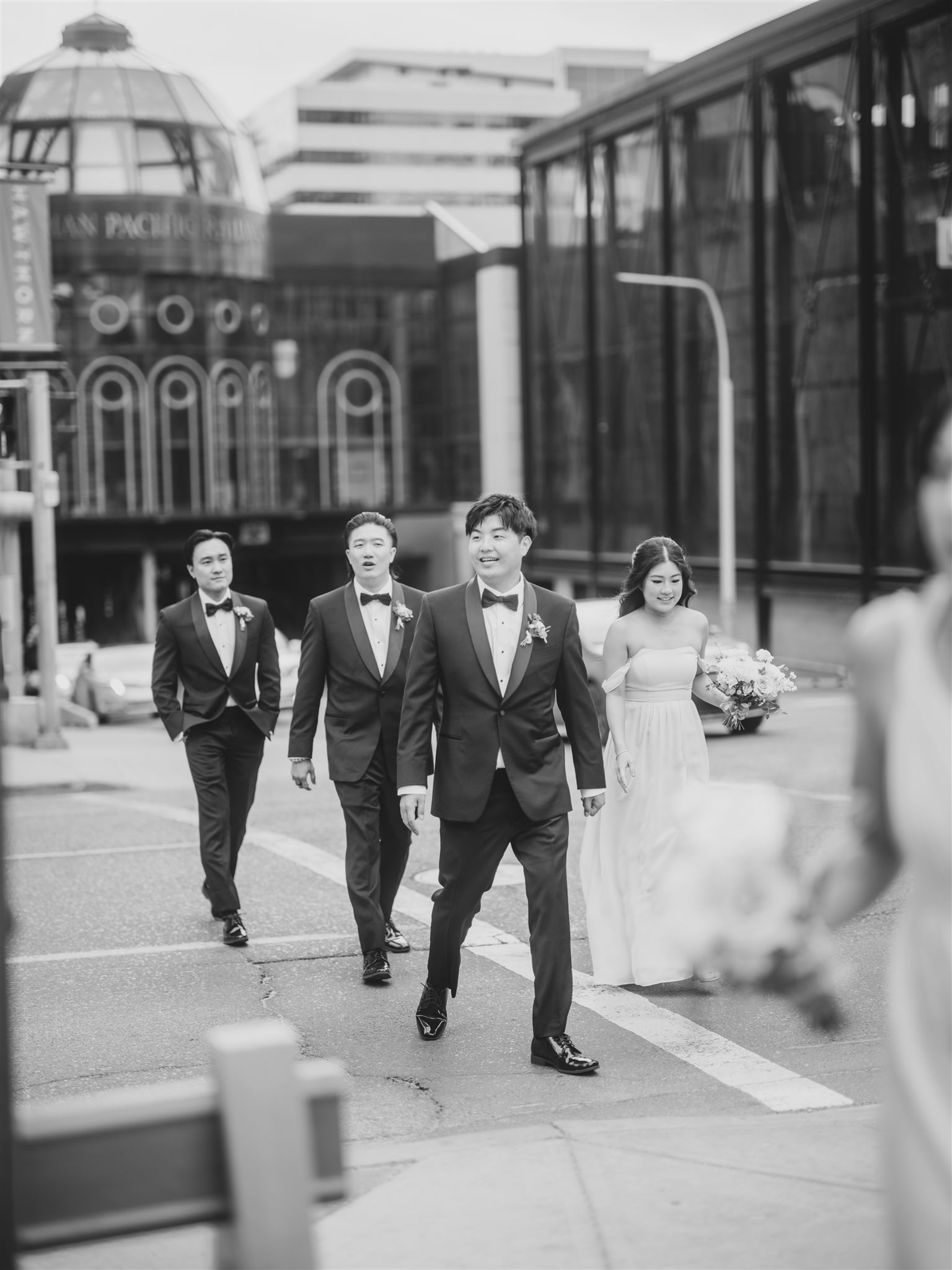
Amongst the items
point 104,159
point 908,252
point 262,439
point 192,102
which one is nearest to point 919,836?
point 908,252

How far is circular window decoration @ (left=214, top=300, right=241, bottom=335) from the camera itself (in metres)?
48.2

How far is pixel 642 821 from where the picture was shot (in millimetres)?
8195

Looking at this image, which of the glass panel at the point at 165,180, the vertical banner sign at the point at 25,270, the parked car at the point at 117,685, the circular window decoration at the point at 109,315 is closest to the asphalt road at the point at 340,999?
the vertical banner sign at the point at 25,270

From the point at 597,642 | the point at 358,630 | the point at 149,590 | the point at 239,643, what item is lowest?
the point at 149,590

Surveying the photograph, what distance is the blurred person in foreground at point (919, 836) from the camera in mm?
2836

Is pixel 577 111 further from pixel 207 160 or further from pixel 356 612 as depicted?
pixel 356 612

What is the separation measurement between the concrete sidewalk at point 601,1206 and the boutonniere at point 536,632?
2130mm

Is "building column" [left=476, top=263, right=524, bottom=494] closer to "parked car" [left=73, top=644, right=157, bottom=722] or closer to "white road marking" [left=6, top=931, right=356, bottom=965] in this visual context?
"parked car" [left=73, top=644, right=157, bottom=722]

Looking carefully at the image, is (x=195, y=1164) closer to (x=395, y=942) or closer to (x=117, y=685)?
(x=395, y=942)

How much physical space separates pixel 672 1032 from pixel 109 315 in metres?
42.3

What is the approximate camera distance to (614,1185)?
4906 millimetres

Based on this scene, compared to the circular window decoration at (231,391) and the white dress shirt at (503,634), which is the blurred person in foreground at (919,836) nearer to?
the white dress shirt at (503,634)

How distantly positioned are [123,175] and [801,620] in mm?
23305

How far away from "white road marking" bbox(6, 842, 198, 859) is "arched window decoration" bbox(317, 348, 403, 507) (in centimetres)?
3966
